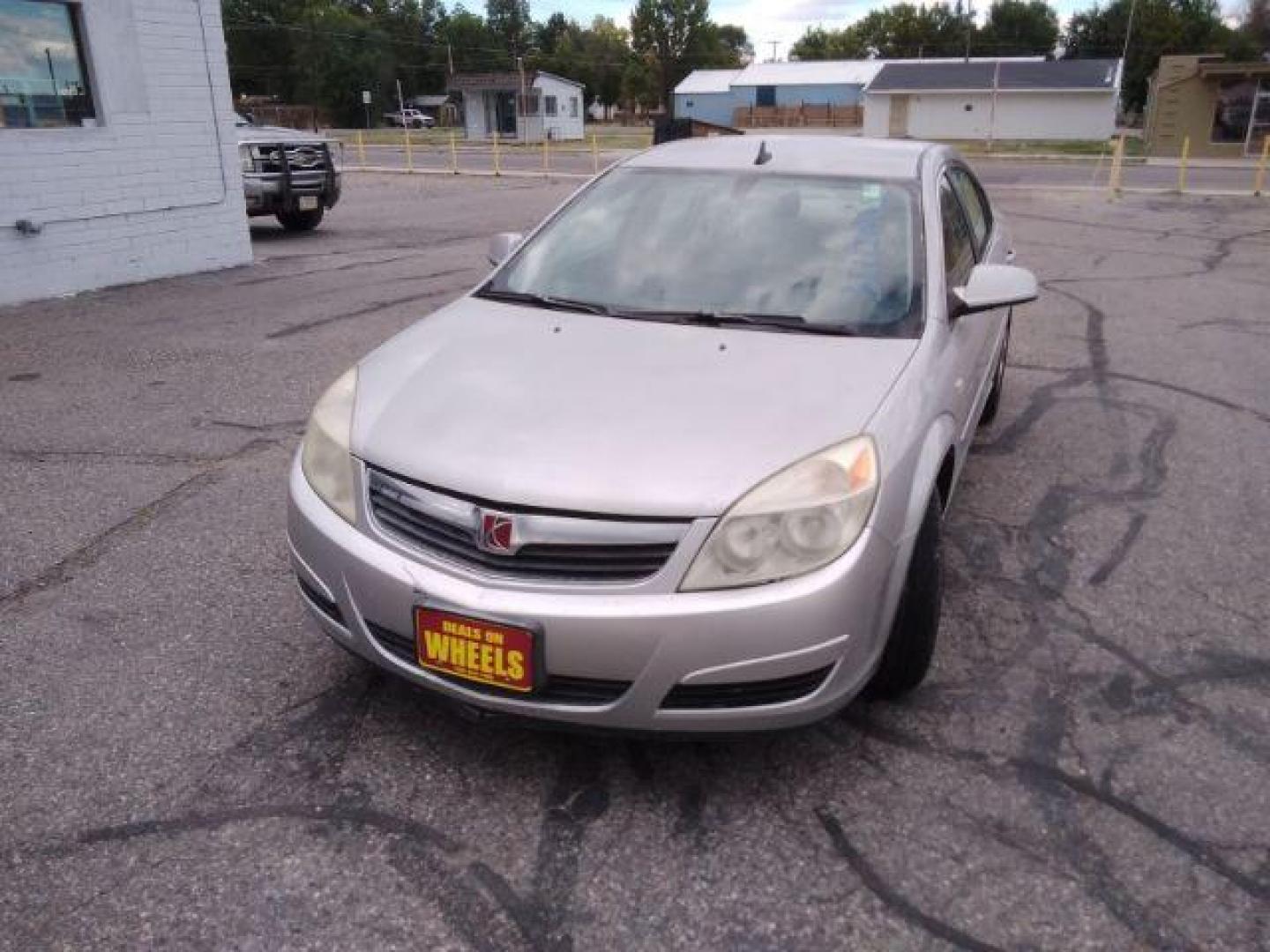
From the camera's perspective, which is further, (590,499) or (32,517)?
(32,517)

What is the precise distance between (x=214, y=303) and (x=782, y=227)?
666 centimetres

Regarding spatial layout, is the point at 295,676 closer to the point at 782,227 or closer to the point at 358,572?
the point at 358,572

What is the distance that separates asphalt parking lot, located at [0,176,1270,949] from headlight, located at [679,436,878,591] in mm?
649

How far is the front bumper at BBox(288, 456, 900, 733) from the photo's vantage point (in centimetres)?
212

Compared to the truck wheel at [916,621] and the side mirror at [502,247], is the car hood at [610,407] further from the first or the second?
the side mirror at [502,247]

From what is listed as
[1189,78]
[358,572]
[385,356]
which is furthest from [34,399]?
[1189,78]

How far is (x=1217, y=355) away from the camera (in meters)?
6.68

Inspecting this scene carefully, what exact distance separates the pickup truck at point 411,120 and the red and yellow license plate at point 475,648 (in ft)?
242

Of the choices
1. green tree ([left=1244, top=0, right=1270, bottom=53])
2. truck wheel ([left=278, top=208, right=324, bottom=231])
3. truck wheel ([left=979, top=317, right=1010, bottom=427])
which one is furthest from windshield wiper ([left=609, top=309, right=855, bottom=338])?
green tree ([left=1244, top=0, right=1270, bottom=53])

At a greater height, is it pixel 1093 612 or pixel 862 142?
pixel 862 142

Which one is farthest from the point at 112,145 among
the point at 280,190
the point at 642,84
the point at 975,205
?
the point at 642,84

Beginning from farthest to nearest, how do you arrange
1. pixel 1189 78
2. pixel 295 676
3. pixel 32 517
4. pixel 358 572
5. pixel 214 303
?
pixel 1189 78 → pixel 214 303 → pixel 32 517 → pixel 295 676 → pixel 358 572

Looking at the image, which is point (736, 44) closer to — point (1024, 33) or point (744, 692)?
point (1024, 33)

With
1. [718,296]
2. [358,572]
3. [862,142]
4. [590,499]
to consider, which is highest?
[862,142]
